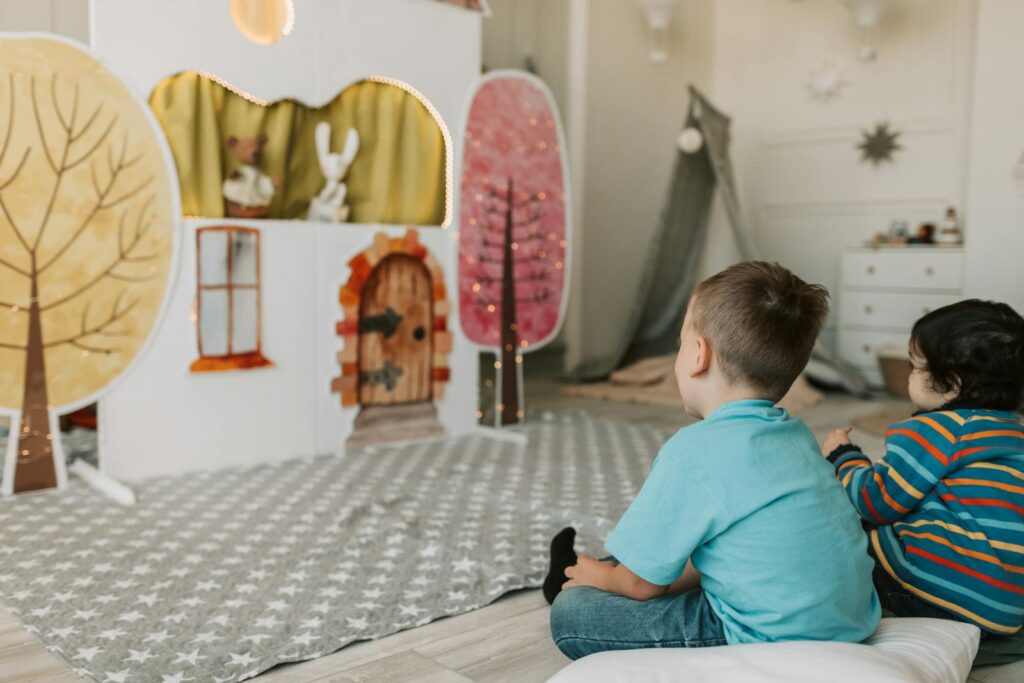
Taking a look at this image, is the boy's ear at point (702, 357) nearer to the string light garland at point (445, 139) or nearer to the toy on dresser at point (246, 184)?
the toy on dresser at point (246, 184)

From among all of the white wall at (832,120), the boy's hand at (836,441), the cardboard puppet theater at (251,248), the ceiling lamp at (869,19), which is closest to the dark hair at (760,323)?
the boy's hand at (836,441)

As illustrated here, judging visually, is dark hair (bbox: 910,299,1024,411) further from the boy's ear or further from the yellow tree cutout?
the yellow tree cutout

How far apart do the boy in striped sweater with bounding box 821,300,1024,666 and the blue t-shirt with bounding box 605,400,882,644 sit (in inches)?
11.5

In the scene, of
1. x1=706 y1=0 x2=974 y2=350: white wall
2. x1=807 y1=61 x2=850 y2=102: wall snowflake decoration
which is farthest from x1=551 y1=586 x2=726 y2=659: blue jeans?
x1=807 y1=61 x2=850 y2=102: wall snowflake decoration

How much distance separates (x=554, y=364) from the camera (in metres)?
5.04

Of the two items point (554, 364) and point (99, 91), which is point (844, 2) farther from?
point (99, 91)

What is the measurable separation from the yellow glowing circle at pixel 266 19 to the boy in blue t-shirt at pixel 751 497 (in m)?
2.11

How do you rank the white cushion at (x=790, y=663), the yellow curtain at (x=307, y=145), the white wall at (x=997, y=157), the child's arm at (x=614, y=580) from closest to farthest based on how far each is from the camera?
the white cushion at (x=790, y=663) → the child's arm at (x=614, y=580) → the yellow curtain at (x=307, y=145) → the white wall at (x=997, y=157)

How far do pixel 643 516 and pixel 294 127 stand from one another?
7.37ft

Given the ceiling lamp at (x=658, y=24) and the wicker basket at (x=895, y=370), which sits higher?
the ceiling lamp at (x=658, y=24)

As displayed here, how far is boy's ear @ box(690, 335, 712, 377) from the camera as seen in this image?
1230mm

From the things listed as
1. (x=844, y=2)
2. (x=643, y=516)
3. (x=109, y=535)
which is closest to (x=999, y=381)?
(x=643, y=516)

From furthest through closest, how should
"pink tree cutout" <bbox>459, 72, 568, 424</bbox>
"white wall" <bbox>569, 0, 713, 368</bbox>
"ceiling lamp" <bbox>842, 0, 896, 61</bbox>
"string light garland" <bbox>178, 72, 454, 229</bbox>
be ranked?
"white wall" <bbox>569, 0, 713, 368</bbox> < "ceiling lamp" <bbox>842, 0, 896, 61</bbox> < "pink tree cutout" <bbox>459, 72, 568, 424</bbox> < "string light garland" <bbox>178, 72, 454, 229</bbox>

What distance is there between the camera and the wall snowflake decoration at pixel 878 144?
4812mm
